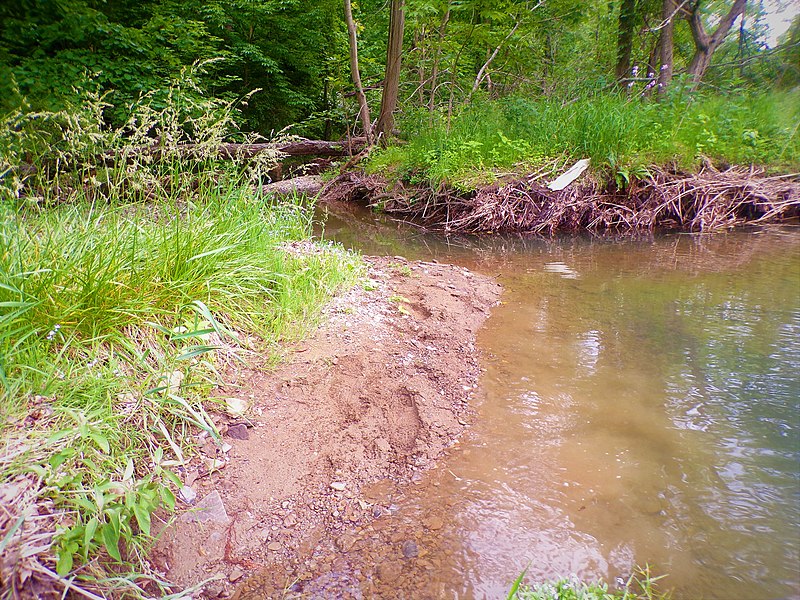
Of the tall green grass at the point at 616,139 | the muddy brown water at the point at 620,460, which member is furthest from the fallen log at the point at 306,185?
the muddy brown water at the point at 620,460

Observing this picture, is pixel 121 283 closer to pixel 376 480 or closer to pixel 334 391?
pixel 334 391

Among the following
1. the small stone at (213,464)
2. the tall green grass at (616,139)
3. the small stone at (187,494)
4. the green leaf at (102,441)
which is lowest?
the small stone at (187,494)

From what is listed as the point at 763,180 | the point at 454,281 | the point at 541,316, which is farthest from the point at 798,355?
the point at 763,180

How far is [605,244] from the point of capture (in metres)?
5.66

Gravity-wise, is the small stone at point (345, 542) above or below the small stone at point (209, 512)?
below

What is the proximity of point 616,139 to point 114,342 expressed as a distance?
6.12m

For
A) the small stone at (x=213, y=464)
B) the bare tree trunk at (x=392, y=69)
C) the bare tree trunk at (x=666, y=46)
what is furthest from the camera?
the bare tree trunk at (x=392, y=69)

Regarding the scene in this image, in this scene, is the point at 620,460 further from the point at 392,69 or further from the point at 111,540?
the point at 392,69

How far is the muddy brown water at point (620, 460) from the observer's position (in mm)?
1571

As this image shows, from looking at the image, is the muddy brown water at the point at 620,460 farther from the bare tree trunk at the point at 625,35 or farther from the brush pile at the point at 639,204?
the bare tree trunk at the point at 625,35

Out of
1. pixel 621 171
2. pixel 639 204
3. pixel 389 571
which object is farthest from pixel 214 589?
pixel 639 204

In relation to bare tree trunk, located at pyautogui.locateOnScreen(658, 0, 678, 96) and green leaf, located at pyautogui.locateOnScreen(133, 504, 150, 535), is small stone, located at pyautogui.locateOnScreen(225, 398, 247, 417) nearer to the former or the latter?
green leaf, located at pyautogui.locateOnScreen(133, 504, 150, 535)

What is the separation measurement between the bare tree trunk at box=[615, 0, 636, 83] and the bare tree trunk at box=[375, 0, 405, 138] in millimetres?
4199

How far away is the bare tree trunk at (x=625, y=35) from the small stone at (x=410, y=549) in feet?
31.8
